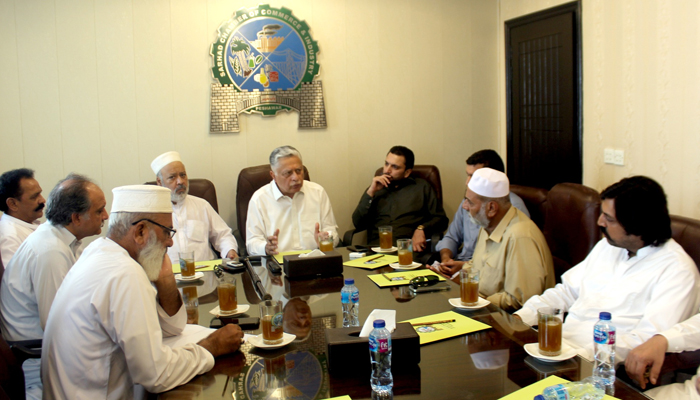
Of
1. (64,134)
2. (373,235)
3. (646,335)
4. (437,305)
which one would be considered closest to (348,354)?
(437,305)

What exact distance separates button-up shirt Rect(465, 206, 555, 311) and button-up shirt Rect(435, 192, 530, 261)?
3.70 feet

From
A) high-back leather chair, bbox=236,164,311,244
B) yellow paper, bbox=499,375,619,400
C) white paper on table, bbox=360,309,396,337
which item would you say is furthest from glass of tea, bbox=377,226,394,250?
yellow paper, bbox=499,375,619,400

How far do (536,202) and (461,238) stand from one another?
→ 0.57 meters

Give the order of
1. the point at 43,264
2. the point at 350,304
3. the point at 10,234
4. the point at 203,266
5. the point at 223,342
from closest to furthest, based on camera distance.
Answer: the point at 223,342, the point at 350,304, the point at 43,264, the point at 10,234, the point at 203,266

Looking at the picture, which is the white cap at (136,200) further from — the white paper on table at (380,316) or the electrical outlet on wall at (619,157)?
the electrical outlet on wall at (619,157)

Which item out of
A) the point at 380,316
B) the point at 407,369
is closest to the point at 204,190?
the point at 380,316

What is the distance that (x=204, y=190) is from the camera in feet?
13.6

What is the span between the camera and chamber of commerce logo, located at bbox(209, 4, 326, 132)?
14.5 feet

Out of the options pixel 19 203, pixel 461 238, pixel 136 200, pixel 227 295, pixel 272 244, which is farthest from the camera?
pixel 461 238

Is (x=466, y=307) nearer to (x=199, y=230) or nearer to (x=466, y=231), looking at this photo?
(x=466, y=231)

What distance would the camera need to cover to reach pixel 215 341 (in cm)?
177

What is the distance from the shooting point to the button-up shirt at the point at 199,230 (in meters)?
3.64

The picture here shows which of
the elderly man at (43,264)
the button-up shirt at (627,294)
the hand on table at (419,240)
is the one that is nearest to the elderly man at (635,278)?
the button-up shirt at (627,294)

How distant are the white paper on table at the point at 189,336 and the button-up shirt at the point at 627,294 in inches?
47.5
